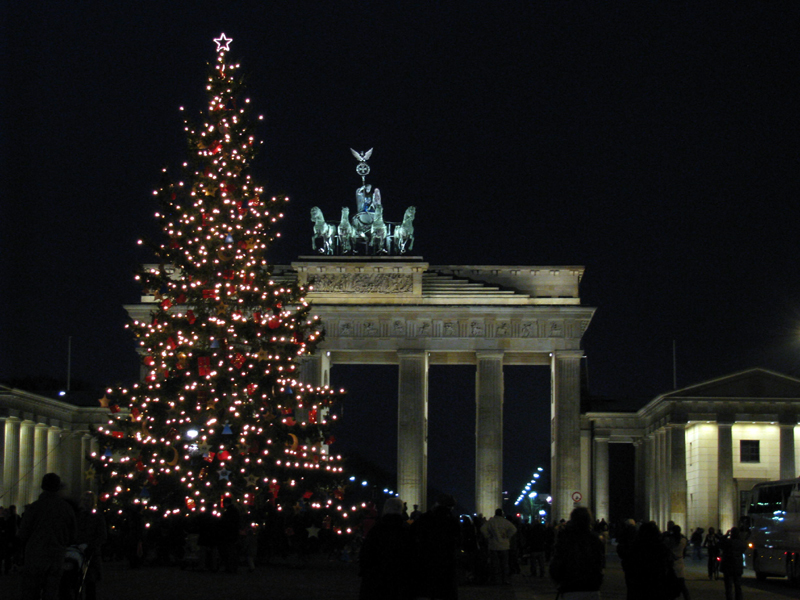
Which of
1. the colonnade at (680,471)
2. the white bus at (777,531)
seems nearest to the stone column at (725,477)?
the colonnade at (680,471)

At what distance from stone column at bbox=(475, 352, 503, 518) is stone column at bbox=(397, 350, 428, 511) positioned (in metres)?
3.07

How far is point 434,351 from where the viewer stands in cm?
7112

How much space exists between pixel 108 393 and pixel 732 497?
4282cm

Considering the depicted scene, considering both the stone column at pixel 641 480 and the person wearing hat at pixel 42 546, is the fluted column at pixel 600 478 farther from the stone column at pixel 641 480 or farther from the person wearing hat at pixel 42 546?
the person wearing hat at pixel 42 546

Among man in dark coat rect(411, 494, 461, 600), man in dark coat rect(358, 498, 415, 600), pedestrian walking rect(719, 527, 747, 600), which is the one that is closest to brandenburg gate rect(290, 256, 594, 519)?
pedestrian walking rect(719, 527, 747, 600)

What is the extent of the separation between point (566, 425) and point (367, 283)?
45.0 ft

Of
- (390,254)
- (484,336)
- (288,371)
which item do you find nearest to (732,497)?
(484,336)

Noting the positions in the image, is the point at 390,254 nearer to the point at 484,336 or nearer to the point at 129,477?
the point at 484,336

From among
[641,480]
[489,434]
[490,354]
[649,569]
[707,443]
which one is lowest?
[641,480]

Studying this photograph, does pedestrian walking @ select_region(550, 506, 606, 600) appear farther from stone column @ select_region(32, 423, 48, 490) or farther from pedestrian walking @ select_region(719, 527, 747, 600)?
stone column @ select_region(32, 423, 48, 490)

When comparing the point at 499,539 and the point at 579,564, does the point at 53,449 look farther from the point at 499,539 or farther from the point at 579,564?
the point at 579,564

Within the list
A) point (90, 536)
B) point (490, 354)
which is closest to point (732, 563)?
point (90, 536)

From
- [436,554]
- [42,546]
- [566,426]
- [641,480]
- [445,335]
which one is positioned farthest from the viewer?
[641,480]

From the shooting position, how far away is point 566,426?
69.9m
